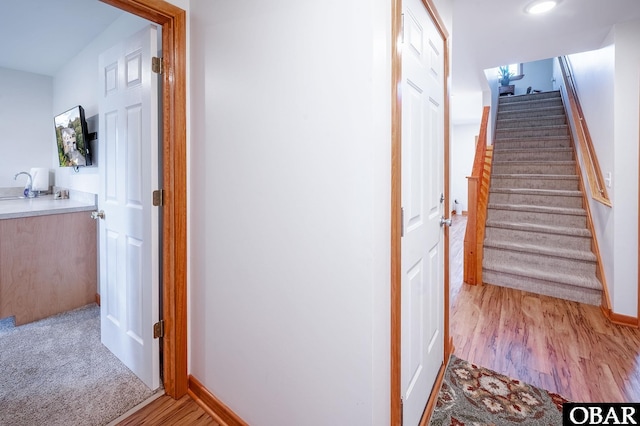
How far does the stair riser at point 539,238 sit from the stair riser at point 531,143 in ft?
5.82

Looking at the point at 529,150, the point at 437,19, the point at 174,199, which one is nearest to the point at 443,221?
the point at 437,19

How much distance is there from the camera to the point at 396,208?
1.06 m

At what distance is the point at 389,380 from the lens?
108 cm

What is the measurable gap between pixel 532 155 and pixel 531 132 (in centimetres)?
64

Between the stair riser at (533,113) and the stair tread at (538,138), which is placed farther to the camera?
the stair riser at (533,113)

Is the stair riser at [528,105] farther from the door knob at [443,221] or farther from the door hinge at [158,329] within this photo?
the door hinge at [158,329]

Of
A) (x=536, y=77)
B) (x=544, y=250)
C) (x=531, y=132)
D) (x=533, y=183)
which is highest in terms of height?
(x=536, y=77)

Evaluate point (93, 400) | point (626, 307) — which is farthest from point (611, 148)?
point (93, 400)

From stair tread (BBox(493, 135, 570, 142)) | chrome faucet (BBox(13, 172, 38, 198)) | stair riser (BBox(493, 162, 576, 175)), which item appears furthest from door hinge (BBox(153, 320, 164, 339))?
stair tread (BBox(493, 135, 570, 142))

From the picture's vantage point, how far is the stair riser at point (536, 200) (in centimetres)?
359

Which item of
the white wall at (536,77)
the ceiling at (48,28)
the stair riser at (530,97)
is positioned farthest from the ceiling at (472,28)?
the white wall at (536,77)

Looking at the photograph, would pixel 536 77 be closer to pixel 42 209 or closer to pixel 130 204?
pixel 130 204

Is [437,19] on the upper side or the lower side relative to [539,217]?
upper

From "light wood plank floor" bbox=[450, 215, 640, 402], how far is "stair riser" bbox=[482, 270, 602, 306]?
79mm
